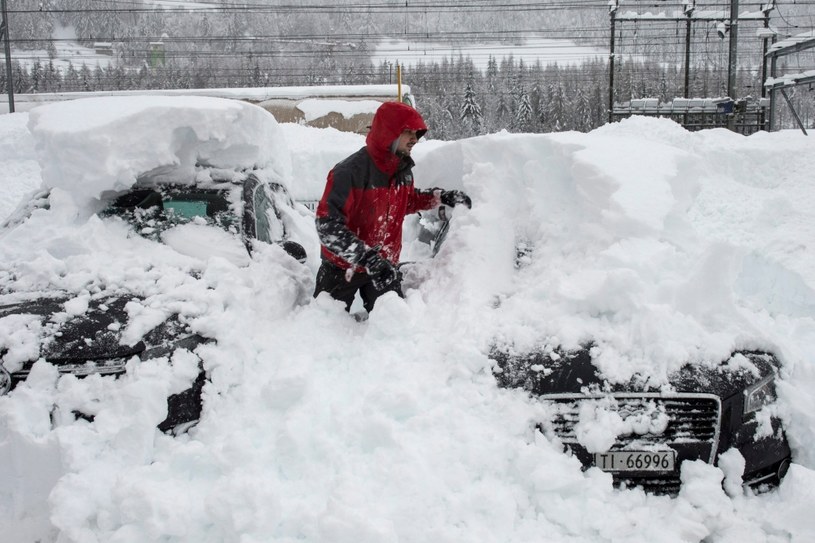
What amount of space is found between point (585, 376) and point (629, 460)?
0.41 meters

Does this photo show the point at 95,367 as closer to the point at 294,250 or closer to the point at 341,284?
the point at 341,284

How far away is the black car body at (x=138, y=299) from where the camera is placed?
2.81 metres

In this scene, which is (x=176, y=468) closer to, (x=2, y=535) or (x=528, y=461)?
(x=2, y=535)

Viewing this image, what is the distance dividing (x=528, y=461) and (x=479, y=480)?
0.22m

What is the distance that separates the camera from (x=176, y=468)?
8.54 ft

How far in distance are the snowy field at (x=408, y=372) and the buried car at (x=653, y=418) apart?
0.08m

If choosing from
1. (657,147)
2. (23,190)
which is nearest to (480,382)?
(657,147)

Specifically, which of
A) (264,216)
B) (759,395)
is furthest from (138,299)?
(759,395)

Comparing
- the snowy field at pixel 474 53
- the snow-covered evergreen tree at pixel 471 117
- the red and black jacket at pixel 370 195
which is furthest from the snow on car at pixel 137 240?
the snow-covered evergreen tree at pixel 471 117

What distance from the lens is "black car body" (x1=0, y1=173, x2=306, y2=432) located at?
281cm

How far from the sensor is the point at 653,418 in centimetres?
272

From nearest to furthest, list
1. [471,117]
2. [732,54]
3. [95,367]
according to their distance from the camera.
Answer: [95,367] → [732,54] → [471,117]

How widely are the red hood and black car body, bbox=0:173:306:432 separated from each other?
0.90m

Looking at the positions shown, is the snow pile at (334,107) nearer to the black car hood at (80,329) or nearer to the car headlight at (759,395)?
the black car hood at (80,329)
